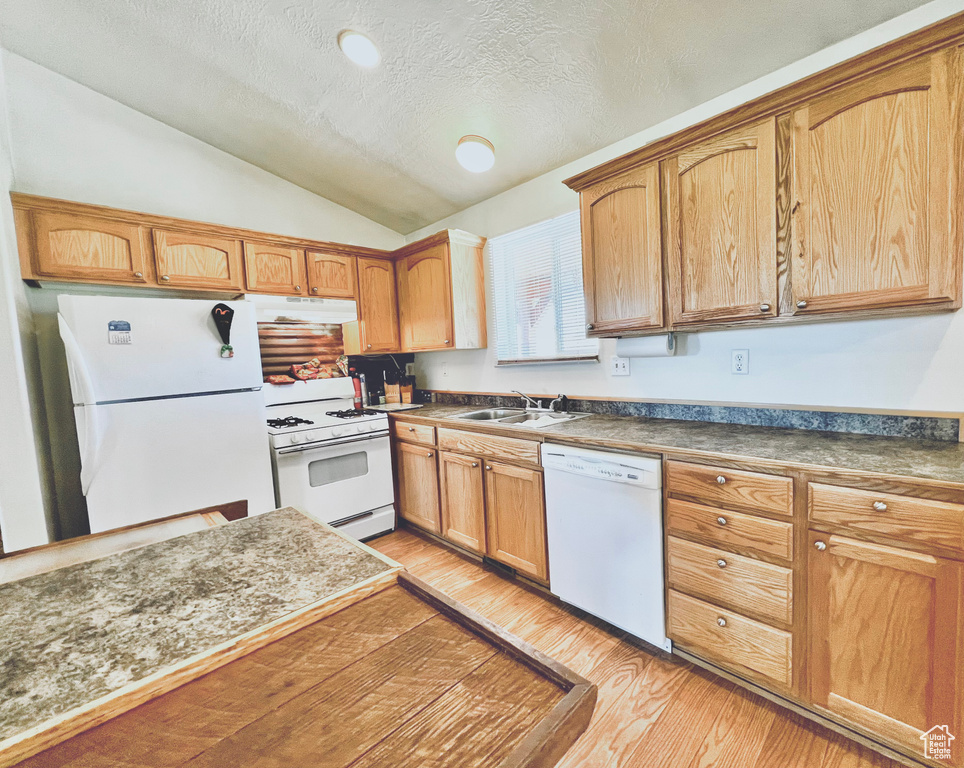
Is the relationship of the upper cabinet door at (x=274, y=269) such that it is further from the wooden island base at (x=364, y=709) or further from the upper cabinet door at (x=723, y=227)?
the wooden island base at (x=364, y=709)

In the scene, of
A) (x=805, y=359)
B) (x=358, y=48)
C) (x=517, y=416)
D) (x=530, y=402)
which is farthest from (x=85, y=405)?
(x=805, y=359)

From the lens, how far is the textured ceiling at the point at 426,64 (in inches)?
64.0

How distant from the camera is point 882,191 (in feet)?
4.29

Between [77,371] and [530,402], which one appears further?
[530,402]

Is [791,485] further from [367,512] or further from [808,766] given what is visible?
[367,512]

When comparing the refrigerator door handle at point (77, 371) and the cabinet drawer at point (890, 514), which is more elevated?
the refrigerator door handle at point (77, 371)

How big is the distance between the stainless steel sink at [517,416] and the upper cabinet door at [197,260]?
1729 millimetres

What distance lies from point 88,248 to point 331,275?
1.31 meters

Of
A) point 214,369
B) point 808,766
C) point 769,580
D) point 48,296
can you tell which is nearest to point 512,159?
point 214,369

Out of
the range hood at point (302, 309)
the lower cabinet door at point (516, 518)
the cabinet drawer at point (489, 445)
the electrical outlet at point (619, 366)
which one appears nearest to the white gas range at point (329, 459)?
the range hood at point (302, 309)

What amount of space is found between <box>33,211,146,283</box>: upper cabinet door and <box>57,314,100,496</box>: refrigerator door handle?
1.31 feet

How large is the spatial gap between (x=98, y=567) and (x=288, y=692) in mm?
626

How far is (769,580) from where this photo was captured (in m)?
1.37

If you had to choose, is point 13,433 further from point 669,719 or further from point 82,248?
point 669,719
